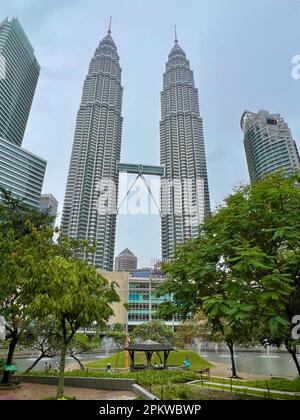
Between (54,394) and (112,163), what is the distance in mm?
108996

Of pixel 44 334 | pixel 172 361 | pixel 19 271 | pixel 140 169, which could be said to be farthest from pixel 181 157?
pixel 19 271

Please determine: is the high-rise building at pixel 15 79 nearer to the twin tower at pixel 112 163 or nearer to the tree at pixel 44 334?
the twin tower at pixel 112 163

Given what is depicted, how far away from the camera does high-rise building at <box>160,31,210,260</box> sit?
101938 millimetres

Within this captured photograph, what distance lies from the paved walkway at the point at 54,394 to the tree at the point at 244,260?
17.2 feet

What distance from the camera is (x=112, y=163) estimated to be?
118 m

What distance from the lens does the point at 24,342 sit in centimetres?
2156

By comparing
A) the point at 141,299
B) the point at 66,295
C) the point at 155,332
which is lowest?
the point at 155,332

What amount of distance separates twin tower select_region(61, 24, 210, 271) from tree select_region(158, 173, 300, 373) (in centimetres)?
8461

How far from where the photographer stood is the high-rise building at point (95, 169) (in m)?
113

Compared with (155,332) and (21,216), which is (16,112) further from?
(21,216)

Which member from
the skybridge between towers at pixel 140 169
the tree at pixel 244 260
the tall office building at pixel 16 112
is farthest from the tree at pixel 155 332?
the tall office building at pixel 16 112

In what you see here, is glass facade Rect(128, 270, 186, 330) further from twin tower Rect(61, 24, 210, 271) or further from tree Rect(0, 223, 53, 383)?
tree Rect(0, 223, 53, 383)

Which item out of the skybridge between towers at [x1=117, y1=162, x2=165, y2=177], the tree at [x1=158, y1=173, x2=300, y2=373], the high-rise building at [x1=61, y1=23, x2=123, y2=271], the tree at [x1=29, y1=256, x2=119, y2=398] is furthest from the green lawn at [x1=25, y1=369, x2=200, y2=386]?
the high-rise building at [x1=61, y1=23, x2=123, y2=271]
